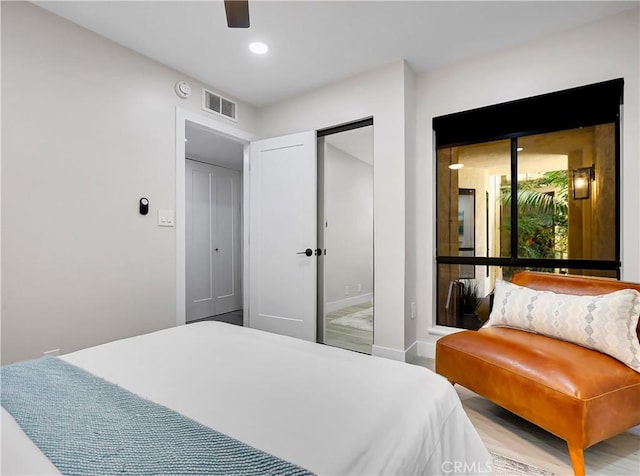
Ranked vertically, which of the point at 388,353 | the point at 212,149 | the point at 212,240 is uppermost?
the point at 212,149

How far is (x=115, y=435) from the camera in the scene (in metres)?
0.77

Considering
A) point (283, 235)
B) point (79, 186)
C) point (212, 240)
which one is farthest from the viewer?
point (212, 240)

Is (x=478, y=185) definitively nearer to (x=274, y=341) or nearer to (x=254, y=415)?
(x=274, y=341)

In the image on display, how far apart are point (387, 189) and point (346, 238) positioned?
7.67 feet

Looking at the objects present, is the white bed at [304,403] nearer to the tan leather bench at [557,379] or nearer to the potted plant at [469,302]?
the tan leather bench at [557,379]

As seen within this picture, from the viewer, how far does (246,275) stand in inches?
147

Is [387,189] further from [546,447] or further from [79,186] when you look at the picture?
[79,186]

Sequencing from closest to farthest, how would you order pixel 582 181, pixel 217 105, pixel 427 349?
pixel 582 181 < pixel 427 349 < pixel 217 105

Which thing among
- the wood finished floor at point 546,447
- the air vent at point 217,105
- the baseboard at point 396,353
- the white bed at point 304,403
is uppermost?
the air vent at point 217,105

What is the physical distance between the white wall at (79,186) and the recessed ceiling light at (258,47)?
81cm

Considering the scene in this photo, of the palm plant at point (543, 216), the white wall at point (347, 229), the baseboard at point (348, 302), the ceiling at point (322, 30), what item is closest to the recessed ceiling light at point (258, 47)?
the ceiling at point (322, 30)

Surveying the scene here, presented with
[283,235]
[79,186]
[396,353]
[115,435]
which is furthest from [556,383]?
[79,186]

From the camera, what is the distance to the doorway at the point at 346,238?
3.58 m

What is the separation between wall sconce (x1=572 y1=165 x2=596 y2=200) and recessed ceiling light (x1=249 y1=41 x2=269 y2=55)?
262 centimetres
